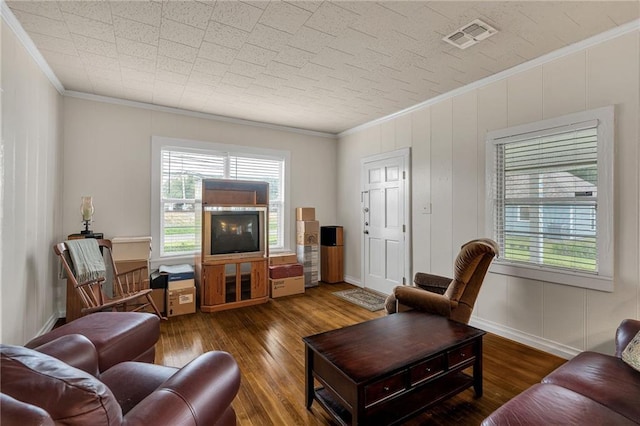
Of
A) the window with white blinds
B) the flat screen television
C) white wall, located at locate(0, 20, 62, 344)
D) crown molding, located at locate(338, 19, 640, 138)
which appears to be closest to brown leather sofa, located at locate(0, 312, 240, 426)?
white wall, located at locate(0, 20, 62, 344)

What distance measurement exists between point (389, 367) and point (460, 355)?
648 mm

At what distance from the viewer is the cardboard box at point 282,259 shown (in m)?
4.60

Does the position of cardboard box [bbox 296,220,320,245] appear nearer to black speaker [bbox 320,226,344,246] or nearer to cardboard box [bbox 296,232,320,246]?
cardboard box [bbox 296,232,320,246]

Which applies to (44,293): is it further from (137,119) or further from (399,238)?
(399,238)

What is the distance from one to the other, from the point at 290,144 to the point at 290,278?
2.25 metres

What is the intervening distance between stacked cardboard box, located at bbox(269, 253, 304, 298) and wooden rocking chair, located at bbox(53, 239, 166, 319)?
152 cm

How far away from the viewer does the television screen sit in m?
4.00

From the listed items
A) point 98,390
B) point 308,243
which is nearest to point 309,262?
point 308,243

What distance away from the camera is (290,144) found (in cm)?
510

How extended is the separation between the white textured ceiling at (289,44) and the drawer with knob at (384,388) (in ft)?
7.67

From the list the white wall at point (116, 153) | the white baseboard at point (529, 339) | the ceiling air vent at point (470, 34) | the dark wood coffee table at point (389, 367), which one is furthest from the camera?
the white wall at point (116, 153)

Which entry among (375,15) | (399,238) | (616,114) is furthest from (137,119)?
(616,114)

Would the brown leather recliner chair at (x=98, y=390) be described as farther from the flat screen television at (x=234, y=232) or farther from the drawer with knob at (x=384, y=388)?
the flat screen television at (x=234, y=232)

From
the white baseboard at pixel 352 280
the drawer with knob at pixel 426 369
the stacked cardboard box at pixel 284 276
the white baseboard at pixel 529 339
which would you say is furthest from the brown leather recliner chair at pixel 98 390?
the white baseboard at pixel 352 280
